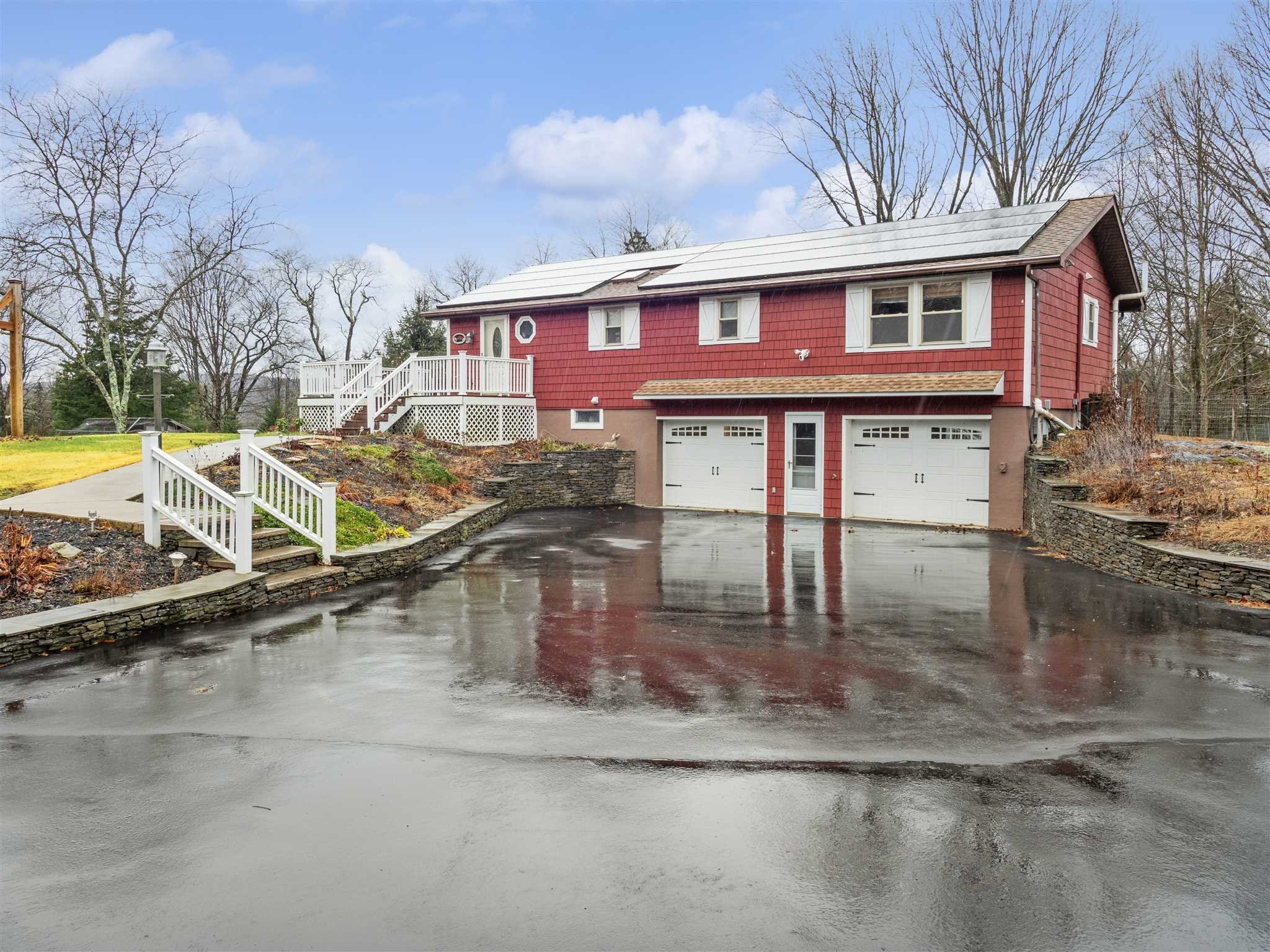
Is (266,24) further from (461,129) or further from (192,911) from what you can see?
(192,911)

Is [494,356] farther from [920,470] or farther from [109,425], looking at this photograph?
[109,425]

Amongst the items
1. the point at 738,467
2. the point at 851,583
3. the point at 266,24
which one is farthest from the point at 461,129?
the point at 851,583

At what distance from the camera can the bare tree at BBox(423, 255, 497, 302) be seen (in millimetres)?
47750

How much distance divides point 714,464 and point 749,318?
11.5 feet

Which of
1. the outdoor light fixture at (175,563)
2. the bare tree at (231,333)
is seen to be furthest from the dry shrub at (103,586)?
the bare tree at (231,333)

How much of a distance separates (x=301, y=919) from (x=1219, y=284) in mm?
30813

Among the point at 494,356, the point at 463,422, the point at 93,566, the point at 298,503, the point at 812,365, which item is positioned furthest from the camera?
the point at 494,356

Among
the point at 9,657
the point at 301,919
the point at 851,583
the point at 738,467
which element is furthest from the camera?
the point at 738,467

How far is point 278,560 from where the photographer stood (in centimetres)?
945

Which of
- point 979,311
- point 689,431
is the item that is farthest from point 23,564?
point 979,311

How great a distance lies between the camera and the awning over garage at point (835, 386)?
51.7ft

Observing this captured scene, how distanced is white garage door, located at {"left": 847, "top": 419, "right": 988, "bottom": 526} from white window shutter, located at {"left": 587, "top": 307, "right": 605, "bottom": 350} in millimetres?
7042

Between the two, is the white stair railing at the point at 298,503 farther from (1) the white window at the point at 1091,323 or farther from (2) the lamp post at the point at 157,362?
(1) the white window at the point at 1091,323

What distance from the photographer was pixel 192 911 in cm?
321
